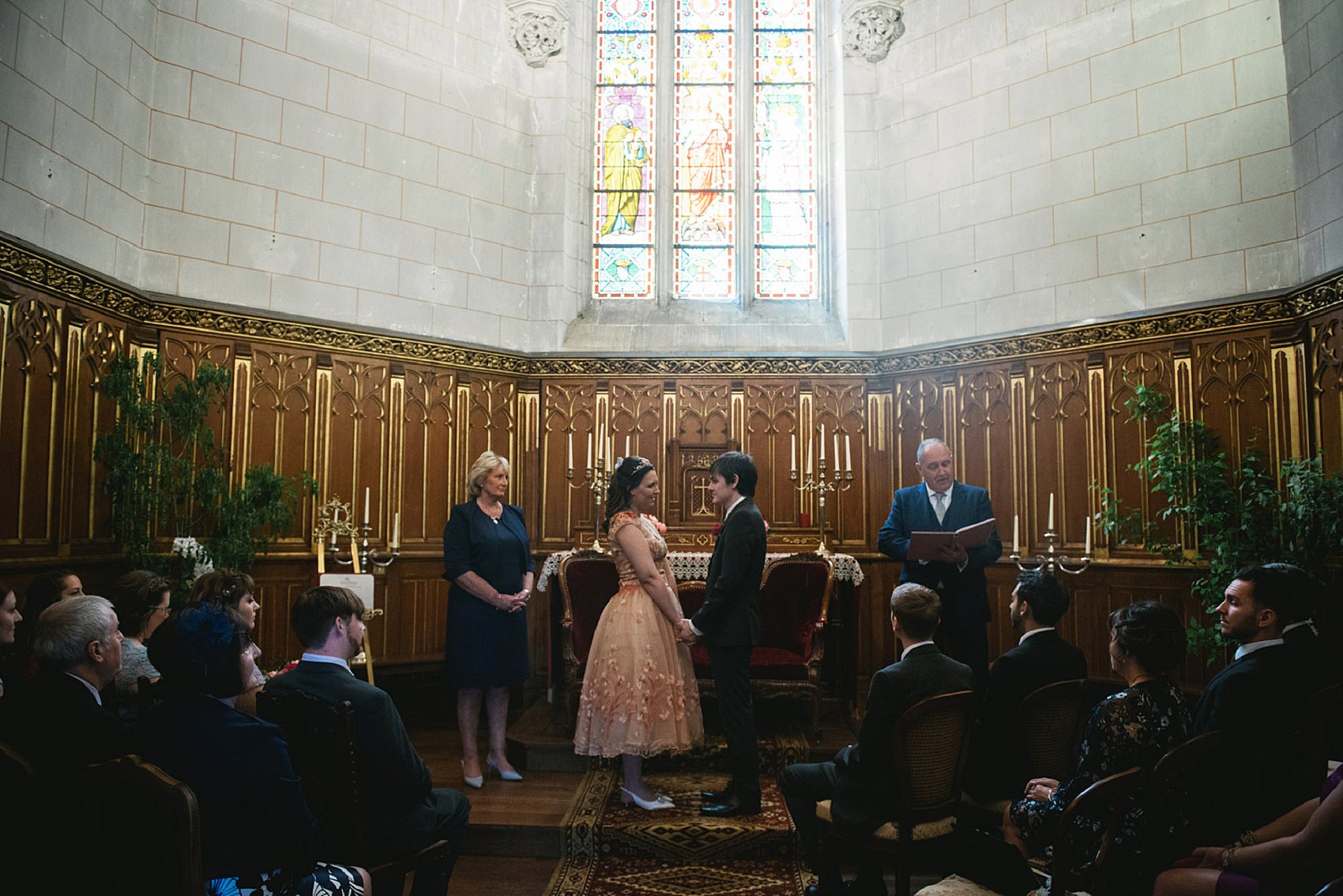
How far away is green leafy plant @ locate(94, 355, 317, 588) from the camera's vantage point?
526 cm

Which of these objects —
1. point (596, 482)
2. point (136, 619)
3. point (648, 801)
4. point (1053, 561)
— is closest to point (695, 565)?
point (596, 482)

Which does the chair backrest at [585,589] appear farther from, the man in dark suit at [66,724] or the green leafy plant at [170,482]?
the man in dark suit at [66,724]

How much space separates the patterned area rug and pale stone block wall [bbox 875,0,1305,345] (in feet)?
14.4

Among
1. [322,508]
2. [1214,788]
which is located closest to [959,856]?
[1214,788]

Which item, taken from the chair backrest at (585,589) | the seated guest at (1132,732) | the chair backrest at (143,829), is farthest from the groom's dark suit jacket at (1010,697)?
the chair backrest at (585,589)

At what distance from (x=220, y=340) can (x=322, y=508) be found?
4.30 feet

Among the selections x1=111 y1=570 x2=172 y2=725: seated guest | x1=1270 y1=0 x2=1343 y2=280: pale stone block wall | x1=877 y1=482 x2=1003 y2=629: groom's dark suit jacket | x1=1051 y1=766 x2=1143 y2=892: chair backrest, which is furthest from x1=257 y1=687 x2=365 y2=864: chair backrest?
x1=1270 y1=0 x2=1343 y2=280: pale stone block wall

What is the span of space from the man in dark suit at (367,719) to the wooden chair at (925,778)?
1424 millimetres

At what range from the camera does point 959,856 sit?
3.25 metres

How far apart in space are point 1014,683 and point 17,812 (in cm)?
291

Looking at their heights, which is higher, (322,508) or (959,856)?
(322,508)

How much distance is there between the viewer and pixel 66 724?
2.31 meters

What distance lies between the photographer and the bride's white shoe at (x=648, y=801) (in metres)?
4.23

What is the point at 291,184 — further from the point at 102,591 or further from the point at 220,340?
the point at 102,591
